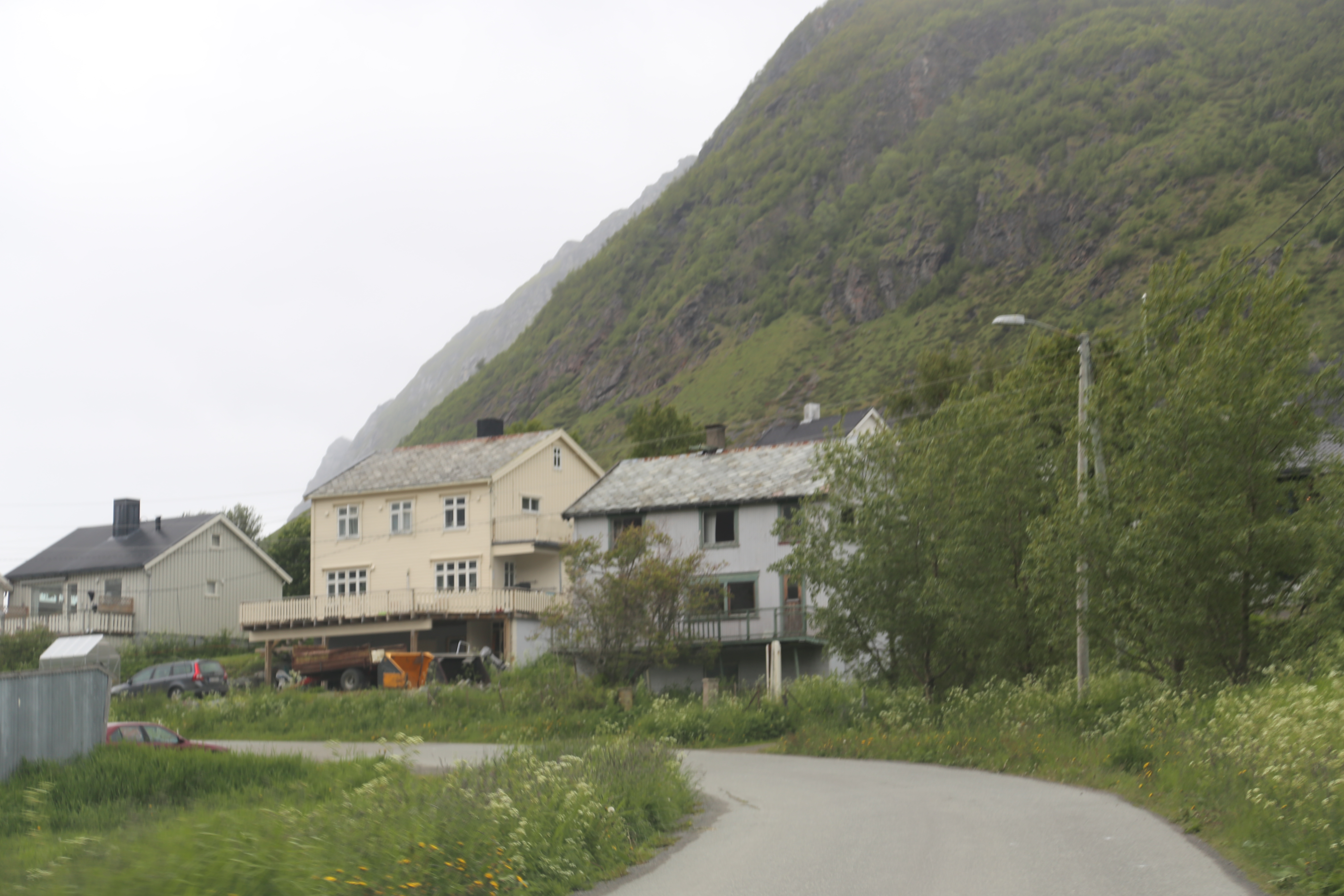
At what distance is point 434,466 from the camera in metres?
51.8

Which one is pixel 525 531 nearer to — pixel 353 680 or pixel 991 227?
pixel 353 680

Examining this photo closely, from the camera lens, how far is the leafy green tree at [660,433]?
73625mm

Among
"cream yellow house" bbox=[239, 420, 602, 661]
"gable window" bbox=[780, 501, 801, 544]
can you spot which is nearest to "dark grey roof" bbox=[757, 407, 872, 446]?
"cream yellow house" bbox=[239, 420, 602, 661]

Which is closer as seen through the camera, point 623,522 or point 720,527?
point 720,527

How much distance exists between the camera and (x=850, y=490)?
27688mm

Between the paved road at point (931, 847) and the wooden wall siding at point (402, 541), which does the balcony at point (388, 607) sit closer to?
the wooden wall siding at point (402, 541)

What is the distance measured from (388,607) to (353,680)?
593 cm

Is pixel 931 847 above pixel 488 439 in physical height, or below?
below

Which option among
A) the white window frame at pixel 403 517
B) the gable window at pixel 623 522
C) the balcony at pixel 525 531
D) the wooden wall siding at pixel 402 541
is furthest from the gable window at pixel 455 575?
the gable window at pixel 623 522

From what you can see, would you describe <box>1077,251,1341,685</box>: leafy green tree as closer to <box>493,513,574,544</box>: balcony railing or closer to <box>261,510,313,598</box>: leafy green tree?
<box>493,513,574,544</box>: balcony railing

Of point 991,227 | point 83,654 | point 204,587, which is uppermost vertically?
point 991,227

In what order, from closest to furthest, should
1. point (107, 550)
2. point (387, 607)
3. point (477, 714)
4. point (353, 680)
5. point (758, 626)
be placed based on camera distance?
point (477, 714) → point (353, 680) → point (758, 626) → point (387, 607) → point (107, 550)

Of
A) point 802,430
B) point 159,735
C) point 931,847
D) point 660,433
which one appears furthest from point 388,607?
point 802,430

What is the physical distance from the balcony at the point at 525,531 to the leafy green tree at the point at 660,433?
22140mm
